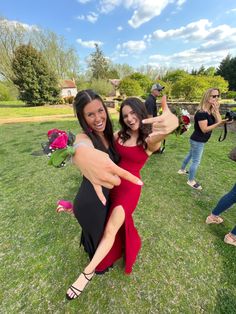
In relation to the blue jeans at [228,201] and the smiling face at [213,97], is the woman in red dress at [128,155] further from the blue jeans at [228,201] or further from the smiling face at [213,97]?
the smiling face at [213,97]

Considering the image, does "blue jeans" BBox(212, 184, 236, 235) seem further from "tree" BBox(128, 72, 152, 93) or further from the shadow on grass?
"tree" BBox(128, 72, 152, 93)

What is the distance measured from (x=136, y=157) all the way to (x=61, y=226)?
185 centimetres

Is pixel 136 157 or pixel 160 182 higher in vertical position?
pixel 136 157

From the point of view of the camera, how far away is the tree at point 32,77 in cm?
1948

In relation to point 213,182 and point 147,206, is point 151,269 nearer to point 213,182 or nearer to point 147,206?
point 147,206

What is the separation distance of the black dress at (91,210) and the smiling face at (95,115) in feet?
0.81

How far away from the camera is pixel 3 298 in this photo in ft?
5.98

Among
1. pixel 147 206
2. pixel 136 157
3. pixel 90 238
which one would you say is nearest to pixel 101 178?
pixel 136 157

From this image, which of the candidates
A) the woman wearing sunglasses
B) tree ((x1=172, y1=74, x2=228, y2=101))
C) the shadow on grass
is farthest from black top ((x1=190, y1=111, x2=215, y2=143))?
tree ((x1=172, y1=74, x2=228, y2=101))

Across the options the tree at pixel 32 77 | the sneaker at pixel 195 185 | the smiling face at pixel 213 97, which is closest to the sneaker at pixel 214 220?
the sneaker at pixel 195 185

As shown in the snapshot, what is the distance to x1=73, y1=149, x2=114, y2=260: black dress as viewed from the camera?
4.92 feet

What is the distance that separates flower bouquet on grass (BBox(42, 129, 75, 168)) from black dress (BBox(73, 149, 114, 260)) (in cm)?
39

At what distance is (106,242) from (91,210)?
355 millimetres

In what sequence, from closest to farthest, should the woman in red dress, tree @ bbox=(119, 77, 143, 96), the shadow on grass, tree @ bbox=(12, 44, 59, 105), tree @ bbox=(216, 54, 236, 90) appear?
1. the woman in red dress
2. the shadow on grass
3. tree @ bbox=(12, 44, 59, 105)
4. tree @ bbox=(119, 77, 143, 96)
5. tree @ bbox=(216, 54, 236, 90)
